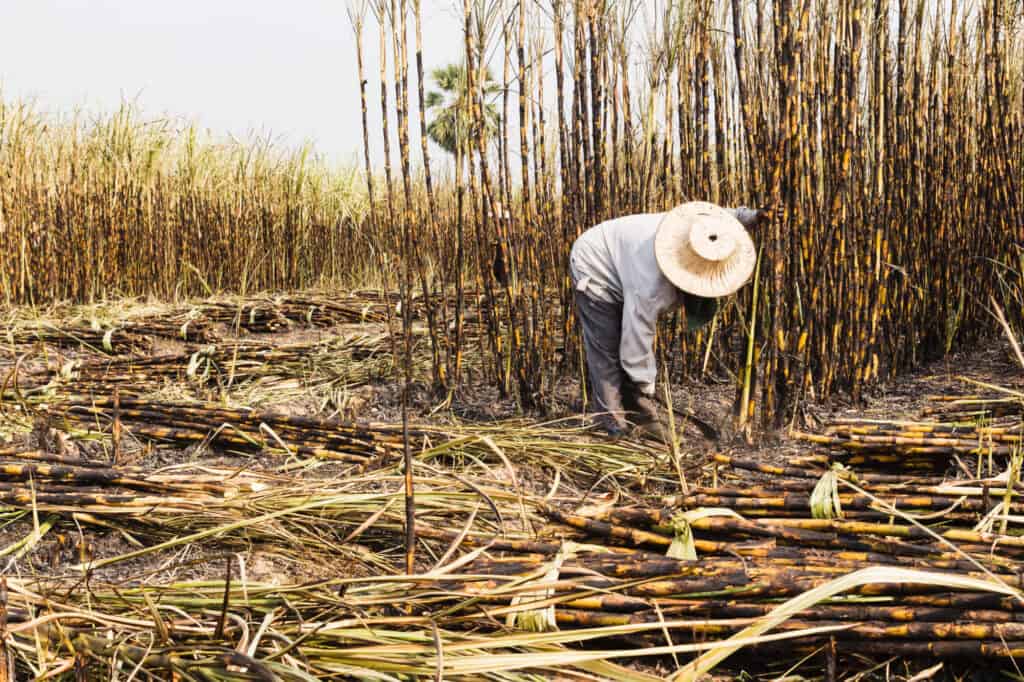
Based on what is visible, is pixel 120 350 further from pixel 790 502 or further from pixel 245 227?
pixel 790 502

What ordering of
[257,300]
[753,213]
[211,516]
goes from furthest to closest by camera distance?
1. [257,300]
2. [753,213]
3. [211,516]

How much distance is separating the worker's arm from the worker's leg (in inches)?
5.6

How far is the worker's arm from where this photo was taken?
315 cm

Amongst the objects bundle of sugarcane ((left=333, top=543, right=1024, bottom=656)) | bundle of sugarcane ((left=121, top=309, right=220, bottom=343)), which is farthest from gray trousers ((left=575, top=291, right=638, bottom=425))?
bundle of sugarcane ((left=121, top=309, right=220, bottom=343))

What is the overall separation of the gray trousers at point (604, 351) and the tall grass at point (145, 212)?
6.81 ft

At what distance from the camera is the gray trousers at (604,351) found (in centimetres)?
338

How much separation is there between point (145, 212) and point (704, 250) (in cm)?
540

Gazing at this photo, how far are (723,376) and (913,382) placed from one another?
81 cm

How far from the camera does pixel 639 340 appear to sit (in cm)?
317

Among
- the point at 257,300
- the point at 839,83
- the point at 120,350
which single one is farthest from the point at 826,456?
the point at 257,300

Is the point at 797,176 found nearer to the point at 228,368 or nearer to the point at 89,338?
the point at 228,368

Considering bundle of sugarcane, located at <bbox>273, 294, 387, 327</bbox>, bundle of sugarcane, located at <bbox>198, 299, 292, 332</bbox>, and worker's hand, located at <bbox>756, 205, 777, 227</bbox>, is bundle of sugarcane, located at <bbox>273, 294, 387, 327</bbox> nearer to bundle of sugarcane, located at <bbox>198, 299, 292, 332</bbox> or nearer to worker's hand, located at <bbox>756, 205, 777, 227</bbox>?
bundle of sugarcane, located at <bbox>198, 299, 292, 332</bbox>

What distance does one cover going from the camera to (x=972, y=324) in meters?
4.41

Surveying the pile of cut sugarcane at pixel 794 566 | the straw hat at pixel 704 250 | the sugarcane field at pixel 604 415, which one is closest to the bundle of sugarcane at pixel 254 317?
the sugarcane field at pixel 604 415
